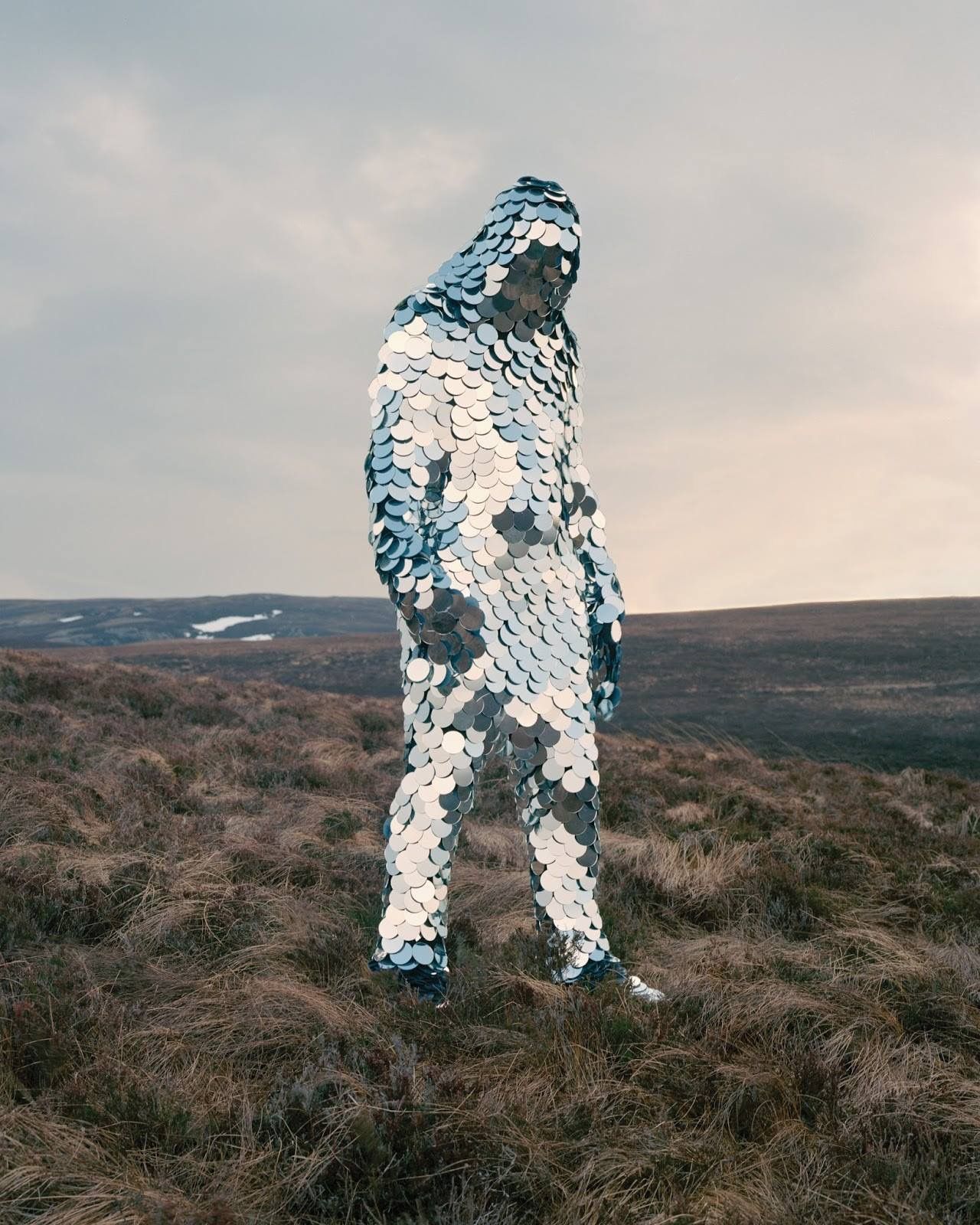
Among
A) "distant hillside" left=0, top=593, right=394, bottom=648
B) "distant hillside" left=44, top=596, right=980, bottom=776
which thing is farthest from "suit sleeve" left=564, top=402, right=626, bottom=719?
"distant hillside" left=0, top=593, right=394, bottom=648

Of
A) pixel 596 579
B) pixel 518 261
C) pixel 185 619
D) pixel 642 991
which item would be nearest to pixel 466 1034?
pixel 642 991

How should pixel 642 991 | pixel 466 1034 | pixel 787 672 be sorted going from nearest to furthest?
pixel 466 1034 < pixel 642 991 < pixel 787 672

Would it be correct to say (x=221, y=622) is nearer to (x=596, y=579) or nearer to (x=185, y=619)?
(x=185, y=619)

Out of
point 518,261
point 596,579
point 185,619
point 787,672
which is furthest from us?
point 185,619

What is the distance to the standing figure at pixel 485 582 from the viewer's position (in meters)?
4.07

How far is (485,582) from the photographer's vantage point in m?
4.16

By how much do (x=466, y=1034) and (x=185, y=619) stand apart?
55.9m

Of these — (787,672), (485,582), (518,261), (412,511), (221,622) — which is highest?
(518,261)

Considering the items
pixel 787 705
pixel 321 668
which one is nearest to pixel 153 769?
pixel 787 705

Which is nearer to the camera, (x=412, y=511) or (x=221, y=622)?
(x=412, y=511)

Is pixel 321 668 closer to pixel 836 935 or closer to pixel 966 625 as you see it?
pixel 966 625

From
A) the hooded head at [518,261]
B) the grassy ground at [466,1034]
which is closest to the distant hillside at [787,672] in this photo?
the grassy ground at [466,1034]

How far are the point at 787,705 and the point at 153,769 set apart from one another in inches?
498

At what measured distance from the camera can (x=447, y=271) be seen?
4414 mm
